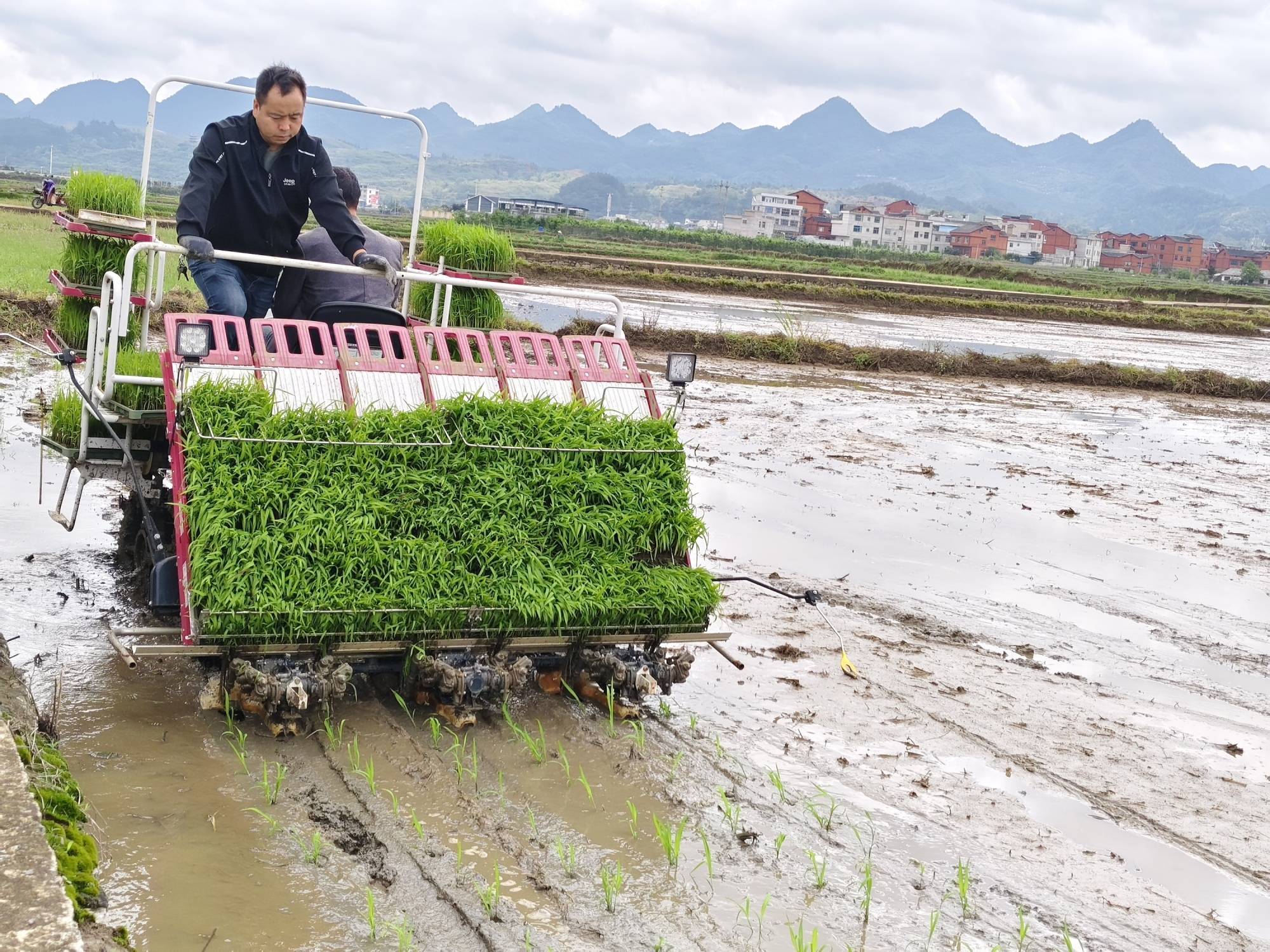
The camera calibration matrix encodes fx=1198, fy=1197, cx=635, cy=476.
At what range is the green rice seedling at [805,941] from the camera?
3.72 metres

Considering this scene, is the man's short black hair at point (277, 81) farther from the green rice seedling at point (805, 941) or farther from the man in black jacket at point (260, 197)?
the green rice seedling at point (805, 941)

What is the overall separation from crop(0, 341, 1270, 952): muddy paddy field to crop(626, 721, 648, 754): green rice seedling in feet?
0.11

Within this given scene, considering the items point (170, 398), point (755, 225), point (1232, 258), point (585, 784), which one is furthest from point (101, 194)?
point (1232, 258)

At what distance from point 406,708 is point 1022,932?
2.77m

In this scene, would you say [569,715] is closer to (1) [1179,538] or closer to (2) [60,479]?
(2) [60,479]

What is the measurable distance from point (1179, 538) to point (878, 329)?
22.7 metres

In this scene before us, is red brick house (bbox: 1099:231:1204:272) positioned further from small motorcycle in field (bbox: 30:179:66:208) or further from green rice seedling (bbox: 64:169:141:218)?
small motorcycle in field (bbox: 30:179:66:208)

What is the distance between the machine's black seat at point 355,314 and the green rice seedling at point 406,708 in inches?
76.5

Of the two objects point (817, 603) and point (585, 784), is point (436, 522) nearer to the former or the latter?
point (585, 784)

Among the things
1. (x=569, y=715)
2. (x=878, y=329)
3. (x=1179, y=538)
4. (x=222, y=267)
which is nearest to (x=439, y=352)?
(x=222, y=267)

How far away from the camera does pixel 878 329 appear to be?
32875mm

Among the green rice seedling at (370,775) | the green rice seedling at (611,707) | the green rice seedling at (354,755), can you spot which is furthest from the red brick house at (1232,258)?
the green rice seedling at (370,775)

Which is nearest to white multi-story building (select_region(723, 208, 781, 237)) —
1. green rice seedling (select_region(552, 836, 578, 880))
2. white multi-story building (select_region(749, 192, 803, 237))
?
white multi-story building (select_region(749, 192, 803, 237))

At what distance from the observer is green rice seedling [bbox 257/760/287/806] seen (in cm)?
456
